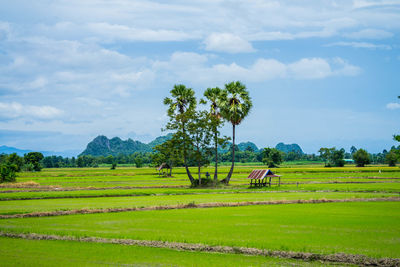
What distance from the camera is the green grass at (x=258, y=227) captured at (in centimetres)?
1784

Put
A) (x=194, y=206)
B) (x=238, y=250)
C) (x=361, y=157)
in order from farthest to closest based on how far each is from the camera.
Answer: (x=361, y=157) → (x=194, y=206) → (x=238, y=250)

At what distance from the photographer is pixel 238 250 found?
17094mm

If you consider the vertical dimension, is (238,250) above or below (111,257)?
above

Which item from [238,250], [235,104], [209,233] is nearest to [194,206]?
[209,233]

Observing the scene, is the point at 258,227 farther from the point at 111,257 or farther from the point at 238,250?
the point at 111,257

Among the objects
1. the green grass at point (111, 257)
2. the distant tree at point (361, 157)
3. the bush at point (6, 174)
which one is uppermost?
the distant tree at point (361, 157)

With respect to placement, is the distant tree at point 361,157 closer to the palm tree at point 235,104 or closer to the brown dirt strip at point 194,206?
the palm tree at point 235,104

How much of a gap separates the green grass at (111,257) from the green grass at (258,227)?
179 cm

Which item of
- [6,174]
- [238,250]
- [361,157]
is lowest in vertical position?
[238,250]

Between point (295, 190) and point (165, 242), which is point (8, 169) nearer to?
point (295, 190)

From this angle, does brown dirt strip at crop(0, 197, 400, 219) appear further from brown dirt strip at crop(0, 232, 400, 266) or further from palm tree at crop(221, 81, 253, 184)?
palm tree at crop(221, 81, 253, 184)

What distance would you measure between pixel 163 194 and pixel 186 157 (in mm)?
19404

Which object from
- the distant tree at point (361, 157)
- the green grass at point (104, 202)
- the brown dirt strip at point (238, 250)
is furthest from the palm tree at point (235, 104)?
the distant tree at point (361, 157)

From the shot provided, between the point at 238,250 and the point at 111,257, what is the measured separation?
5.19 meters
